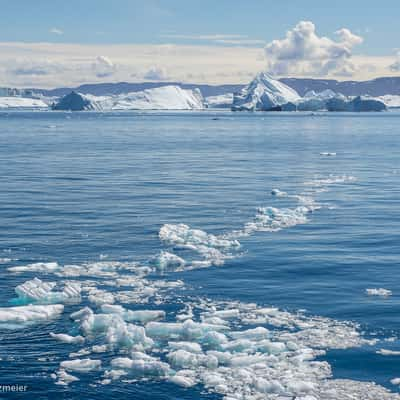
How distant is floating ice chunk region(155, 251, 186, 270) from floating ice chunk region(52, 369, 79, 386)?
7.40 metres

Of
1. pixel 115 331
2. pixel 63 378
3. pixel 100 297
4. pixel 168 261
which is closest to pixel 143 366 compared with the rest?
pixel 63 378

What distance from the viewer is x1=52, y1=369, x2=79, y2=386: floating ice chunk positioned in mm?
11797

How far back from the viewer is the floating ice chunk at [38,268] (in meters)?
18.8

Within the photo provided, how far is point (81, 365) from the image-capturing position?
40.7 feet

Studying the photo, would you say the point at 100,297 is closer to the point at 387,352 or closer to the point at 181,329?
the point at 181,329

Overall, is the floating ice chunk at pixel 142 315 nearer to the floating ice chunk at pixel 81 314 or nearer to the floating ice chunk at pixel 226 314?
the floating ice chunk at pixel 81 314

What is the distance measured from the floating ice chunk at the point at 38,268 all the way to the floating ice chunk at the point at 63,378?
23.0ft

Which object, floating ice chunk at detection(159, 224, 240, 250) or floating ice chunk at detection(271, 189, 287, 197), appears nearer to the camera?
floating ice chunk at detection(159, 224, 240, 250)

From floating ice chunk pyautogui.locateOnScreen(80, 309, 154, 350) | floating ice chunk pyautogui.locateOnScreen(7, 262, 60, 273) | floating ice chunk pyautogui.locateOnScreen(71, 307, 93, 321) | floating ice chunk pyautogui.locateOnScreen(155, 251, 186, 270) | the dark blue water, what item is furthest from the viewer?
floating ice chunk pyautogui.locateOnScreen(155, 251, 186, 270)

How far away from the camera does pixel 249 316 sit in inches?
598

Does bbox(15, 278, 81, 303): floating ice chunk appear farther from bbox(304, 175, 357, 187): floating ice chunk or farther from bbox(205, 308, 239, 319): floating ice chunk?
bbox(304, 175, 357, 187): floating ice chunk

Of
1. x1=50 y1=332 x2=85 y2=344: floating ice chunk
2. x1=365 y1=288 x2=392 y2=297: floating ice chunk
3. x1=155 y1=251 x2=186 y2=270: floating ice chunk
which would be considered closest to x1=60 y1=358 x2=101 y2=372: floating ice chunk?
x1=50 y1=332 x2=85 y2=344: floating ice chunk

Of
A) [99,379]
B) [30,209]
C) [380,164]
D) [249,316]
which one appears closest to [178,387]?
[99,379]

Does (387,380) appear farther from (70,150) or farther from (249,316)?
(70,150)
